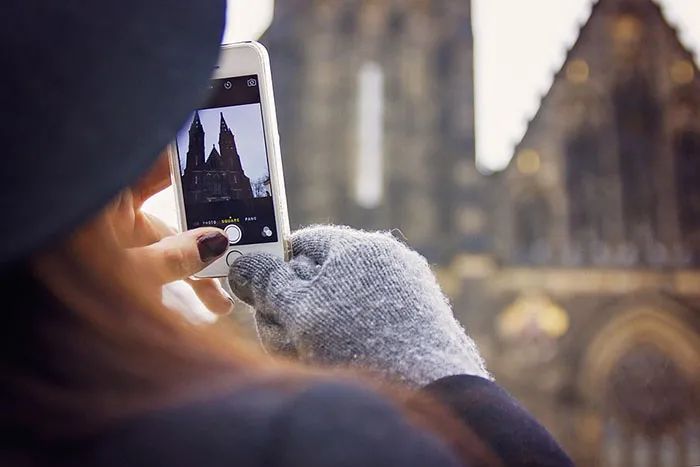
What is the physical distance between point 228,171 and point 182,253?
16cm

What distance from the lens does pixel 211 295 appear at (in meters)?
0.95

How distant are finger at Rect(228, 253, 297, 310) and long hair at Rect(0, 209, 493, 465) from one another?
0.23 m

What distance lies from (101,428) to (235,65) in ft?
1.61

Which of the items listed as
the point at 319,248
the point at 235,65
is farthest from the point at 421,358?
the point at 235,65

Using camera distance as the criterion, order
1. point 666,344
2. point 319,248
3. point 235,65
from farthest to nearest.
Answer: point 666,344 → point 235,65 → point 319,248

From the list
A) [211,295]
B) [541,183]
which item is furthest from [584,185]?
[211,295]

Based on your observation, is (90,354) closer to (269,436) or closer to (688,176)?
(269,436)

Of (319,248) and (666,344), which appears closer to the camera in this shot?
(319,248)

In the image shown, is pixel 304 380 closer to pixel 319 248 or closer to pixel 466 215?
pixel 319 248

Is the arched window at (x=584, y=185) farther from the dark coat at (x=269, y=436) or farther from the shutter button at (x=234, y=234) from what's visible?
the dark coat at (x=269, y=436)

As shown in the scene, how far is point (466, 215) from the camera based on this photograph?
37.9ft

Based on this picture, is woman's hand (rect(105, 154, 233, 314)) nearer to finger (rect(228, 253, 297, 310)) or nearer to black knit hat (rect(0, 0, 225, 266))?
finger (rect(228, 253, 297, 310))

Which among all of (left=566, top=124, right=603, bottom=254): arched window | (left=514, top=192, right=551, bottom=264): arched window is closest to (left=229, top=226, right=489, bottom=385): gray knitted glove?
(left=514, top=192, right=551, bottom=264): arched window

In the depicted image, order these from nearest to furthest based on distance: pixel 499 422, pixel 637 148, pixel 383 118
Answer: pixel 499 422 → pixel 383 118 → pixel 637 148
